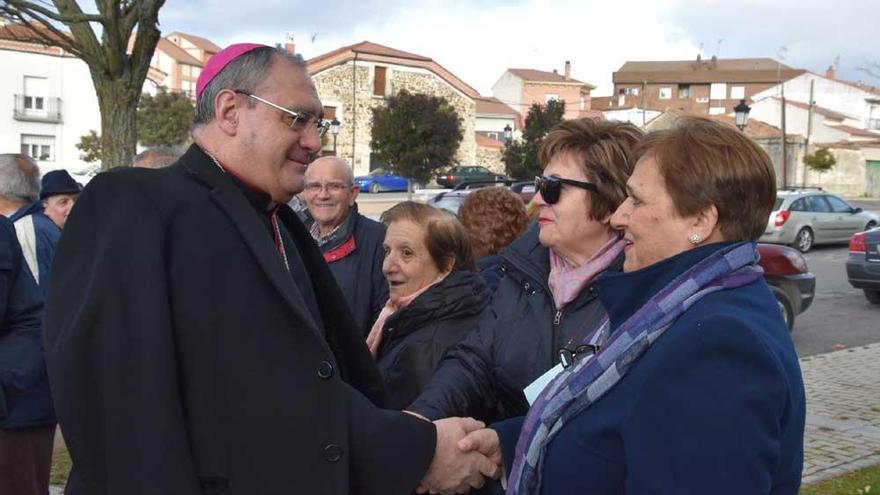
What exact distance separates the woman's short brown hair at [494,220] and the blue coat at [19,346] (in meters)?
2.51

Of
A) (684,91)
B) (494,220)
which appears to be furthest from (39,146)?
(684,91)

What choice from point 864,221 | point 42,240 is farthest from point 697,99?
point 42,240

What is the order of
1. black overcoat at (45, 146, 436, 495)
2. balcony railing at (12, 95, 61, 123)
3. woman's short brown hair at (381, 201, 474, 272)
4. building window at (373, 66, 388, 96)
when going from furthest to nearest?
building window at (373, 66, 388, 96)
balcony railing at (12, 95, 61, 123)
woman's short brown hair at (381, 201, 474, 272)
black overcoat at (45, 146, 436, 495)

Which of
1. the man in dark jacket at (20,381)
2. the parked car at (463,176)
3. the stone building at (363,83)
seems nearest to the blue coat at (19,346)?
the man in dark jacket at (20,381)

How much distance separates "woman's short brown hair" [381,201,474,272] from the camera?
3660mm

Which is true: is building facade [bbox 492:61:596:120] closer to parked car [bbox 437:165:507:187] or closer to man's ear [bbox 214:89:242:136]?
parked car [bbox 437:165:507:187]

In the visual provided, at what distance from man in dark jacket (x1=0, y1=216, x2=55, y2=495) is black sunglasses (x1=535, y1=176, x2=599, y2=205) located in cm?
238

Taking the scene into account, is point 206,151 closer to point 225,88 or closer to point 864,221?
point 225,88

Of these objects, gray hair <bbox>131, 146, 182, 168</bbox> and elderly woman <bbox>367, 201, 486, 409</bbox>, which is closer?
elderly woman <bbox>367, 201, 486, 409</bbox>

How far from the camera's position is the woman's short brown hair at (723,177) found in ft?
6.48

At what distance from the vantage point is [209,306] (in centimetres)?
190

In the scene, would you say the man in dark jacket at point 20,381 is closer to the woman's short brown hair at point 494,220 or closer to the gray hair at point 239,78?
the gray hair at point 239,78

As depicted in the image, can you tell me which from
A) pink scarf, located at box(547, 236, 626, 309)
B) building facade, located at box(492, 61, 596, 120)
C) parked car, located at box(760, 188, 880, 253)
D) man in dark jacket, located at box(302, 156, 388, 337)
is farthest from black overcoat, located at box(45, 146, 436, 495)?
building facade, located at box(492, 61, 596, 120)

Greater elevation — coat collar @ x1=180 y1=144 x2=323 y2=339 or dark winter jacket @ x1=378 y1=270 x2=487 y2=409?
coat collar @ x1=180 y1=144 x2=323 y2=339
